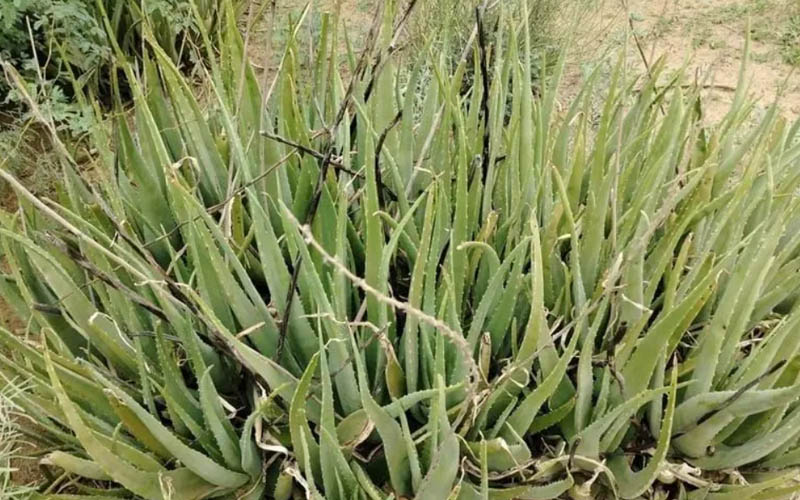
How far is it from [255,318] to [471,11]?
5.62 feet

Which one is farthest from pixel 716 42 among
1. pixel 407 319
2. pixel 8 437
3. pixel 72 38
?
pixel 8 437

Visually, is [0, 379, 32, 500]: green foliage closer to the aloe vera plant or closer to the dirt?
the aloe vera plant

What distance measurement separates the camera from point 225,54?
1.41m

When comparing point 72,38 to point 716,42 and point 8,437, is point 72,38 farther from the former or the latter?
point 716,42

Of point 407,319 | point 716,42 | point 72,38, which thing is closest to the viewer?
point 407,319

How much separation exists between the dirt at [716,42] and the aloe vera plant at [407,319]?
151 centimetres

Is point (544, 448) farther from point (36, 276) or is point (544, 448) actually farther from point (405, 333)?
point (36, 276)

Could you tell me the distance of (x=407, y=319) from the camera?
3.33 feet

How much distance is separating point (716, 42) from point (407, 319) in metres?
2.40

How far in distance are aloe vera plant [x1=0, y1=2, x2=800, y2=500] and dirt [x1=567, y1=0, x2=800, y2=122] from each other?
1.51m

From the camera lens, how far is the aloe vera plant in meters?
0.98

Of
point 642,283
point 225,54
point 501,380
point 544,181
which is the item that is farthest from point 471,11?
point 501,380

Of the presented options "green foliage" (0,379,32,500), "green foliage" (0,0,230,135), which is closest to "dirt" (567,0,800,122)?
"green foliage" (0,0,230,135)

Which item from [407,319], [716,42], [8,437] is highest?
[407,319]
